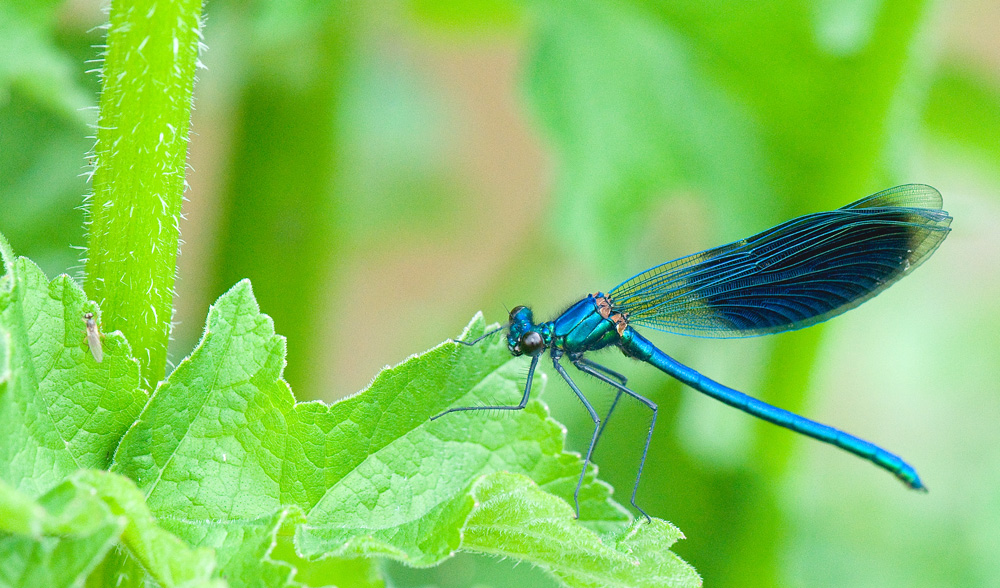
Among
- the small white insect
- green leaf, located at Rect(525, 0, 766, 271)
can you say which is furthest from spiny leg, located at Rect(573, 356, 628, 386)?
the small white insect

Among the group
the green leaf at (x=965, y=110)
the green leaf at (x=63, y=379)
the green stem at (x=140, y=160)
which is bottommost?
Result: the green leaf at (x=63, y=379)

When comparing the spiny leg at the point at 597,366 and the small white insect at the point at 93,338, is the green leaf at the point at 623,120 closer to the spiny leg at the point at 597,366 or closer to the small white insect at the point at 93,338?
the spiny leg at the point at 597,366

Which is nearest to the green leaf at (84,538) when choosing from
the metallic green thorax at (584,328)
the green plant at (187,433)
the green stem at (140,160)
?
the green plant at (187,433)

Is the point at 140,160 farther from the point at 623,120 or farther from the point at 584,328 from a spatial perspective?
the point at 623,120

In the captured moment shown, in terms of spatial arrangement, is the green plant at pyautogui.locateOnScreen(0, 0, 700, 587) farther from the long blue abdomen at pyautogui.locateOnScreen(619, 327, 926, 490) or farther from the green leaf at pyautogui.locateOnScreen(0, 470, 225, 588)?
the long blue abdomen at pyautogui.locateOnScreen(619, 327, 926, 490)

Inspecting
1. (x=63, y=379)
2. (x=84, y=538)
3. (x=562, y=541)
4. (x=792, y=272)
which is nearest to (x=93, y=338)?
(x=63, y=379)

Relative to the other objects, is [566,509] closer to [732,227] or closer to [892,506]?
[732,227]
